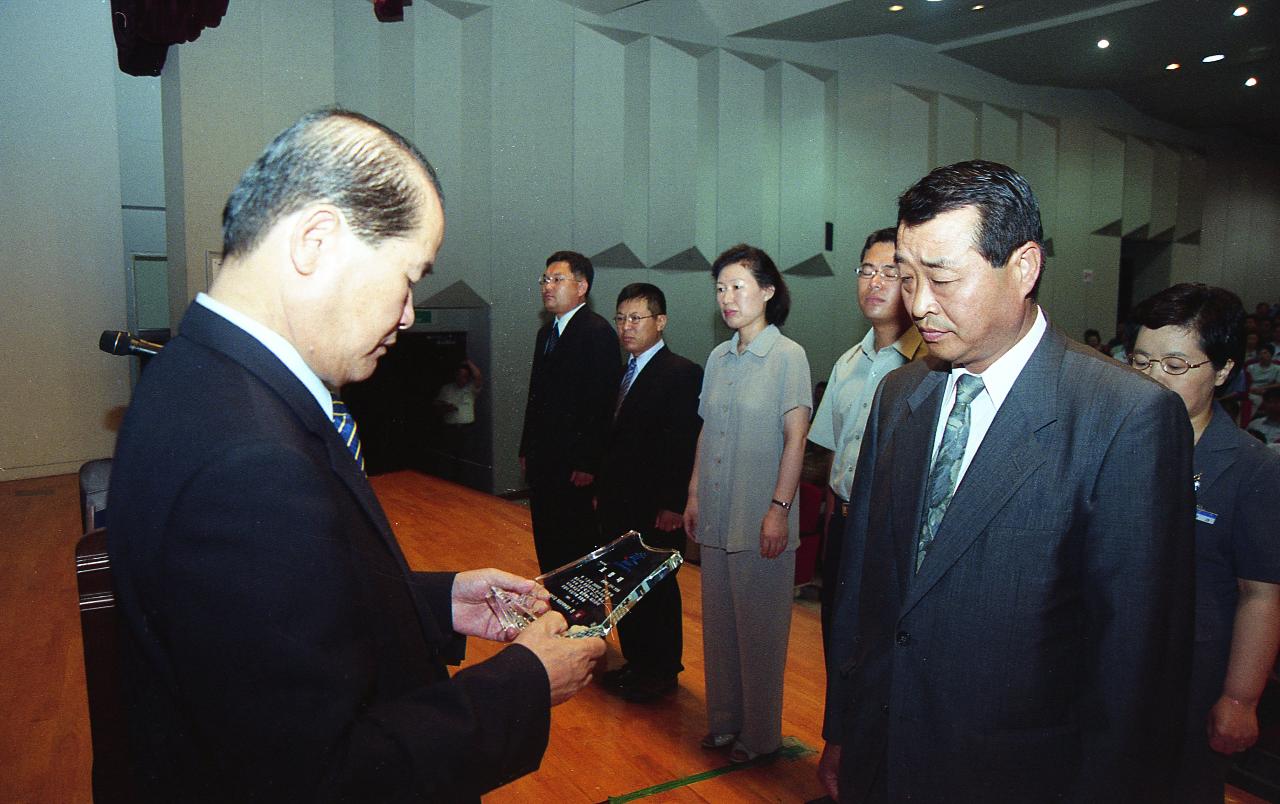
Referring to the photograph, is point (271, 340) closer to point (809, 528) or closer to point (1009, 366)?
point (1009, 366)

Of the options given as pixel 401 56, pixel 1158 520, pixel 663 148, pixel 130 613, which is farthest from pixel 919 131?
pixel 130 613

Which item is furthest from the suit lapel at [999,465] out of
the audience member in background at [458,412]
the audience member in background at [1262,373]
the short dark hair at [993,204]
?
the audience member in background at [1262,373]

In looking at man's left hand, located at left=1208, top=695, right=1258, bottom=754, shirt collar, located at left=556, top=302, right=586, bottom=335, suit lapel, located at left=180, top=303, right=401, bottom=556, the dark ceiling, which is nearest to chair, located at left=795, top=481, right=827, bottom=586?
shirt collar, located at left=556, top=302, right=586, bottom=335

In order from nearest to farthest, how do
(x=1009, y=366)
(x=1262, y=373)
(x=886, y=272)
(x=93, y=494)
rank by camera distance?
(x=1009, y=366)
(x=93, y=494)
(x=886, y=272)
(x=1262, y=373)

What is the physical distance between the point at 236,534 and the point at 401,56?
650 cm

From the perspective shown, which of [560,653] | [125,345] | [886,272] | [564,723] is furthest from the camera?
[564,723]

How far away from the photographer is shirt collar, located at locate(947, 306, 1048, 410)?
1.35 m

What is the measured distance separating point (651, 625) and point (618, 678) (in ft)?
0.87

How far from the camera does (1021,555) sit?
123 centimetres

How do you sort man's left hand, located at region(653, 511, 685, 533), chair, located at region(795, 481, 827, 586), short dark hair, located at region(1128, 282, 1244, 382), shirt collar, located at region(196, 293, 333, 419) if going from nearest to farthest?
1. shirt collar, located at region(196, 293, 333, 419)
2. short dark hair, located at region(1128, 282, 1244, 382)
3. man's left hand, located at region(653, 511, 685, 533)
4. chair, located at region(795, 481, 827, 586)

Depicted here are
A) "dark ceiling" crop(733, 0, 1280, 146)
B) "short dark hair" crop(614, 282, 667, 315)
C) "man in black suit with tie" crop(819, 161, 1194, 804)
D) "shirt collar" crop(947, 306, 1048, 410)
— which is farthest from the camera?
"dark ceiling" crop(733, 0, 1280, 146)

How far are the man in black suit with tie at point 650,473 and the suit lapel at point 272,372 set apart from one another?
2475mm

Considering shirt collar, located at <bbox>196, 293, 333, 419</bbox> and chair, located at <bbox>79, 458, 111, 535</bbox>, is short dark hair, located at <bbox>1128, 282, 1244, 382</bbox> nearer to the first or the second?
shirt collar, located at <bbox>196, 293, 333, 419</bbox>

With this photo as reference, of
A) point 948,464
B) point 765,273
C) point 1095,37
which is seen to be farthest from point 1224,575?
point 1095,37
